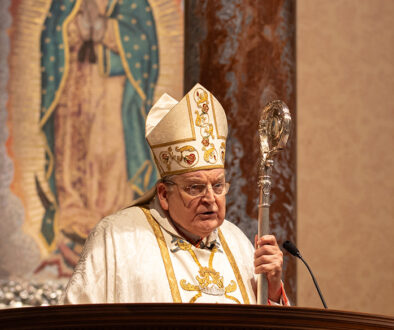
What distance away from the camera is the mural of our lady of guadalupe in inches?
231

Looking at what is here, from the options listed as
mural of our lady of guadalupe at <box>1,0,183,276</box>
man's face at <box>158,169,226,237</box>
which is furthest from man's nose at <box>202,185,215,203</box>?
mural of our lady of guadalupe at <box>1,0,183,276</box>

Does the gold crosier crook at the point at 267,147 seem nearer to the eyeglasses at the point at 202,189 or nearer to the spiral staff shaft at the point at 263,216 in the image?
the spiral staff shaft at the point at 263,216

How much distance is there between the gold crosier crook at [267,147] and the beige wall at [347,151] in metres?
2.55

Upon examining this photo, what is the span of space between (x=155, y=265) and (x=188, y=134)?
2.18ft

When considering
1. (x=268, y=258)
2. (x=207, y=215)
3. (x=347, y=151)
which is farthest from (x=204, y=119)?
(x=347, y=151)

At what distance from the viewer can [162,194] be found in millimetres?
3652

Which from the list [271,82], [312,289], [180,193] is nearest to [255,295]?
[180,193]

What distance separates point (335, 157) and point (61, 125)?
6.68 ft

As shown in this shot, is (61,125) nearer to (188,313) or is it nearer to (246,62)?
(246,62)

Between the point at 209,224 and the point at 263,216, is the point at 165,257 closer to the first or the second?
the point at 209,224

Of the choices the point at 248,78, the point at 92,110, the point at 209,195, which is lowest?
the point at 209,195

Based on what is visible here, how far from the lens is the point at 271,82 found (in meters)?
4.54

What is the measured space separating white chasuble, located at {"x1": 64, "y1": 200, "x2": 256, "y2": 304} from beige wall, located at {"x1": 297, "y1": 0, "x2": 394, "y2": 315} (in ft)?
7.80

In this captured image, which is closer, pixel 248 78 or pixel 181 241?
pixel 181 241
